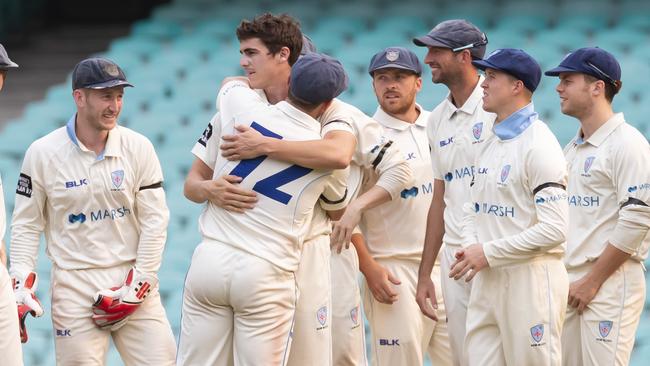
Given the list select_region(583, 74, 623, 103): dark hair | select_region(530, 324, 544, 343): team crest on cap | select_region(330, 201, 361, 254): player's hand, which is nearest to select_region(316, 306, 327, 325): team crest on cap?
select_region(330, 201, 361, 254): player's hand

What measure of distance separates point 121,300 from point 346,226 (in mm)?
1043

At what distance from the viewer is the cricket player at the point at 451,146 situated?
5672mm

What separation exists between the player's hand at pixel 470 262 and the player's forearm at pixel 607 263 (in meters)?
0.63

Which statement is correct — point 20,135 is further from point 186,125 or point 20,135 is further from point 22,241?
point 22,241

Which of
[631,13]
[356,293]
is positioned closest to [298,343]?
[356,293]

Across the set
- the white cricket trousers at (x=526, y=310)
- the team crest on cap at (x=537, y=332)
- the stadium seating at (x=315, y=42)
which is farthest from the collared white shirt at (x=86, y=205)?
the stadium seating at (x=315, y=42)

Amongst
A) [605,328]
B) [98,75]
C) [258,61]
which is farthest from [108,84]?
[605,328]

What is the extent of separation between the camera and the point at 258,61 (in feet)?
17.0

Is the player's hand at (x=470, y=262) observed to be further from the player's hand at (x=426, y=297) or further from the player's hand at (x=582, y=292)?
the player's hand at (x=426, y=297)

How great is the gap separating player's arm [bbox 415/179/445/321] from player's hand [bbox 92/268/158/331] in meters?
1.24

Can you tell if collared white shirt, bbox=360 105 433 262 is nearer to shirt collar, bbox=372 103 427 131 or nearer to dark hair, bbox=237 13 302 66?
shirt collar, bbox=372 103 427 131

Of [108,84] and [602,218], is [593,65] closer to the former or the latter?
[602,218]

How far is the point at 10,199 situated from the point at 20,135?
0.90 meters

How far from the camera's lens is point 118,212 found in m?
5.68
